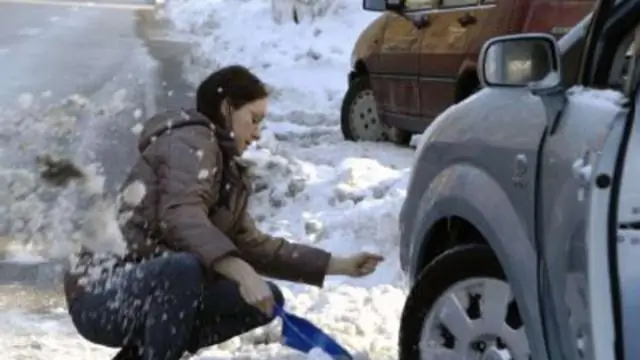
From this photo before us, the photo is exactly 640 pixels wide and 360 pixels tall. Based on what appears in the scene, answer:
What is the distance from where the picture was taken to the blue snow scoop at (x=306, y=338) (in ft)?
17.4

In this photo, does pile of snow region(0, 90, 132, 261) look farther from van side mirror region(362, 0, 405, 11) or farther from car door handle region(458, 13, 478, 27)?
car door handle region(458, 13, 478, 27)

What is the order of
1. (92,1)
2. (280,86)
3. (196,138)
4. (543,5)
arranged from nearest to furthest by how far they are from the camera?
1. (196,138)
2. (543,5)
3. (280,86)
4. (92,1)

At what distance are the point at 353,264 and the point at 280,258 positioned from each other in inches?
11.4

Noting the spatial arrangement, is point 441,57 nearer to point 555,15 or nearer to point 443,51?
point 443,51

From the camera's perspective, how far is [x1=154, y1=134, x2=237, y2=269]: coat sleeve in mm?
4727

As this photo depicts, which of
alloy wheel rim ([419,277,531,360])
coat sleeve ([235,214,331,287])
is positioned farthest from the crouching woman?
alloy wheel rim ([419,277,531,360])

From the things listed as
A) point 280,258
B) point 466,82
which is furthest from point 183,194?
point 466,82

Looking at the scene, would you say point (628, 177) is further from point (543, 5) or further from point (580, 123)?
point (543, 5)

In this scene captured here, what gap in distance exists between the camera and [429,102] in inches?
457

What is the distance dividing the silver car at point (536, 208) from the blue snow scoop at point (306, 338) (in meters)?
0.45

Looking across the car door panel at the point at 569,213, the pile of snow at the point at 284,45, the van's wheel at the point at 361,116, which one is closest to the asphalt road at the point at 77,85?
the pile of snow at the point at 284,45

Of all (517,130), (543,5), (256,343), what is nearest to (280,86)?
(543,5)

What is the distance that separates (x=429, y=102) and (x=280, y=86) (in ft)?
27.0

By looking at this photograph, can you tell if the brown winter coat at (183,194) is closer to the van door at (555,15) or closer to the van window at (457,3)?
the van door at (555,15)
